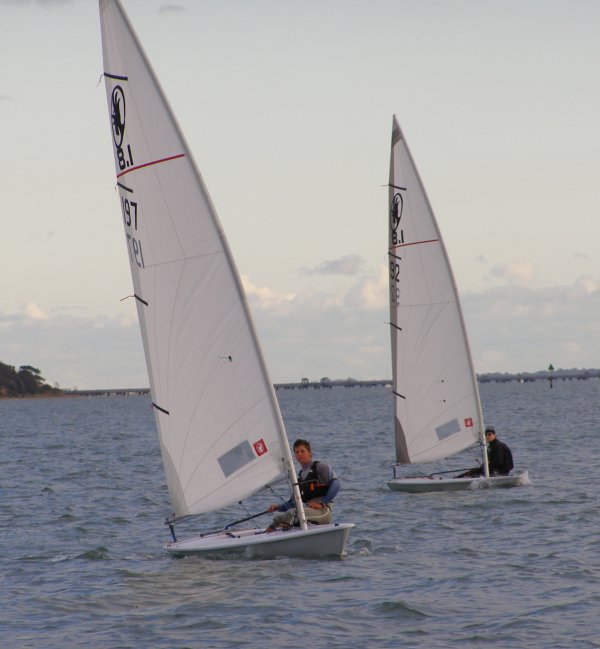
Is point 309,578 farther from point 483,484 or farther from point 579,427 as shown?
point 579,427

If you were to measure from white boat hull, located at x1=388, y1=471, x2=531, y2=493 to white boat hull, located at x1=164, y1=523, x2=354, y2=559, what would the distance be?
10.2 meters

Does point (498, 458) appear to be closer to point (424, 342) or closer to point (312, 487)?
point (424, 342)

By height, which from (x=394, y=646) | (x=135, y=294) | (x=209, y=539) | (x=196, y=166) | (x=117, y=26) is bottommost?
(x=394, y=646)

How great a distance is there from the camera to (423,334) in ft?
96.5

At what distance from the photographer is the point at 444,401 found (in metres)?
29.6

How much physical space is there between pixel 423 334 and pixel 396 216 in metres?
3.19

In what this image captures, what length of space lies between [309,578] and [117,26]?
8.98 meters

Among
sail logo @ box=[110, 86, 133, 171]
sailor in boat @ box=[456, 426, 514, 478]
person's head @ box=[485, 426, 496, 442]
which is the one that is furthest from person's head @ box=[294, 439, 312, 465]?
sailor in boat @ box=[456, 426, 514, 478]

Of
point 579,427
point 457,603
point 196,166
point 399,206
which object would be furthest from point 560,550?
point 579,427

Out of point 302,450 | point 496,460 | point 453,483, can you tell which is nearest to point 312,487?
point 302,450

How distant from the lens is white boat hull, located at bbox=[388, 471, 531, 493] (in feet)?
92.9

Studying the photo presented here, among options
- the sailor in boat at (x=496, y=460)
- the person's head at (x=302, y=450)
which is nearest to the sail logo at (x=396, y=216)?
the sailor in boat at (x=496, y=460)

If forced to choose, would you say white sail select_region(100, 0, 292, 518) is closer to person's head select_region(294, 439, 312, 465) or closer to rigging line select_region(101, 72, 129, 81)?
rigging line select_region(101, 72, 129, 81)

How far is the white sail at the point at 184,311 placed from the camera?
17.1 metres
